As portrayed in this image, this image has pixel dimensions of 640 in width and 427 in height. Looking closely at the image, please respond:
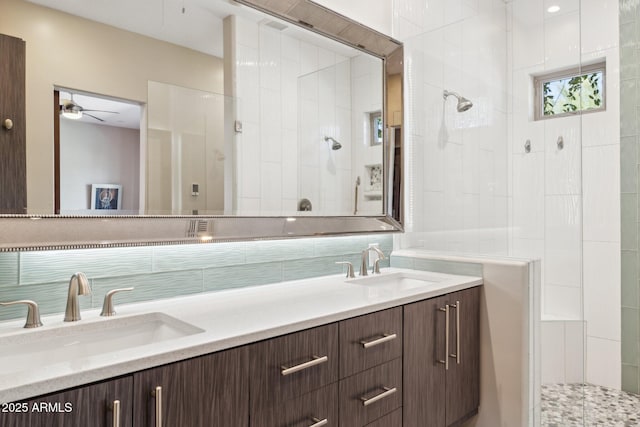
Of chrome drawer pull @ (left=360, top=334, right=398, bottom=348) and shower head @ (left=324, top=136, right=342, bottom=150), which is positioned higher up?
shower head @ (left=324, top=136, right=342, bottom=150)

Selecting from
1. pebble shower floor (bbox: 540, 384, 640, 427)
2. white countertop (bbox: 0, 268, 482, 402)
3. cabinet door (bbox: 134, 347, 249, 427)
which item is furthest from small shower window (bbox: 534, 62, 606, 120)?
cabinet door (bbox: 134, 347, 249, 427)

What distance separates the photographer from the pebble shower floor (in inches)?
78.3

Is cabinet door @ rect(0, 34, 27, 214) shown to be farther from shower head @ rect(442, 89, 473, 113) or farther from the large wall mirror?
shower head @ rect(442, 89, 473, 113)

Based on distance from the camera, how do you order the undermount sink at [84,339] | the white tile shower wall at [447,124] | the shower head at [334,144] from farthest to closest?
the white tile shower wall at [447,124]
the shower head at [334,144]
the undermount sink at [84,339]

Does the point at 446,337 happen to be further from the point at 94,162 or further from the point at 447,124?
the point at 94,162

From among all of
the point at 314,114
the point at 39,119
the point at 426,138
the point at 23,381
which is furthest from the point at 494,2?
the point at 23,381

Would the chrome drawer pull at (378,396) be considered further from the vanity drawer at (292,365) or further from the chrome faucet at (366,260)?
the chrome faucet at (366,260)

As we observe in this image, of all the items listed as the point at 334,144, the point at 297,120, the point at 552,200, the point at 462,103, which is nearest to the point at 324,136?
the point at 334,144

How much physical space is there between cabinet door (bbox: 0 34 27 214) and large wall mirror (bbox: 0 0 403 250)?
18mm

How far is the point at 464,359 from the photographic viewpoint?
1864 millimetres

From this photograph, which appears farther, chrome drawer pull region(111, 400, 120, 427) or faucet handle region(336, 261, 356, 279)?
faucet handle region(336, 261, 356, 279)

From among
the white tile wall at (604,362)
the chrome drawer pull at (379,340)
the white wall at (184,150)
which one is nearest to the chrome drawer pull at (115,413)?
the white wall at (184,150)

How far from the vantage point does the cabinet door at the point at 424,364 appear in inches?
62.3

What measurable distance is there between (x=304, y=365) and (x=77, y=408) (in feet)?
1.89
